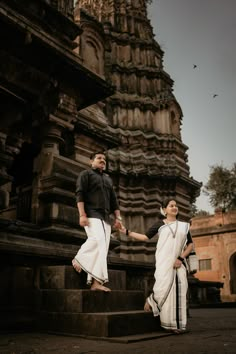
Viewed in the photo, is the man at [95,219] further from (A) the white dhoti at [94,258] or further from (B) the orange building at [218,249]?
(B) the orange building at [218,249]

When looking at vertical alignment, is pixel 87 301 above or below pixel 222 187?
below

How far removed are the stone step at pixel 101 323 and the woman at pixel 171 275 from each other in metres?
0.19

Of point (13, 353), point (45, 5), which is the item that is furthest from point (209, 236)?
point (13, 353)

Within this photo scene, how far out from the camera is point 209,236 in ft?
82.4

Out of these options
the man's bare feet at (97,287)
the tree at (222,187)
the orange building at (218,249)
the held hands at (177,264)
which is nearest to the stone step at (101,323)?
the man's bare feet at (97,287)

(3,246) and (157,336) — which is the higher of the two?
(3,246)

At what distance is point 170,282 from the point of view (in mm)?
4234

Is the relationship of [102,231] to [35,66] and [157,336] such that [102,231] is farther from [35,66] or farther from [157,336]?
[35,66]

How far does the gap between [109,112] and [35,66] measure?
40.0ft

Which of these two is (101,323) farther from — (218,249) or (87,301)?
(218,249)

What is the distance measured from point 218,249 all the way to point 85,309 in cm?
2209

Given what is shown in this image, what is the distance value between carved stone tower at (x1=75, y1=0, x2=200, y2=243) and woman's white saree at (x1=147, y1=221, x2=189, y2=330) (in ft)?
35.0

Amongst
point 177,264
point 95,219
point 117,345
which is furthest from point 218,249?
point 117,345

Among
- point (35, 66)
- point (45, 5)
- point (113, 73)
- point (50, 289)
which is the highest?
point (113, 73)
